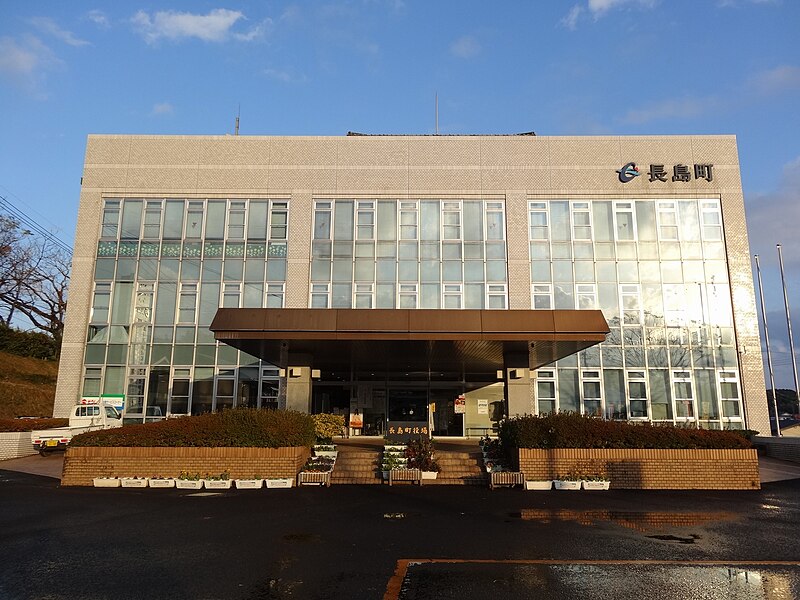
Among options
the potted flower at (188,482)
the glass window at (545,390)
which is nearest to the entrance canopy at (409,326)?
the potted flower at (188,482)

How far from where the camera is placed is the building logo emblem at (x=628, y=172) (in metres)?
30.4

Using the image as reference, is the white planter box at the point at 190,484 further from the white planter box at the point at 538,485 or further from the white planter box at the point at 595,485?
the white planter box at the point at 595,485

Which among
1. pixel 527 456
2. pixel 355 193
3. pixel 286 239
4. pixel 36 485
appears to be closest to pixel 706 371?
pixel 527 456

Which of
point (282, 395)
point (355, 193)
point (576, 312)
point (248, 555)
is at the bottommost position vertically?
point (248, 555)

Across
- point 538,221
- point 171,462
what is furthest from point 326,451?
point 538,221

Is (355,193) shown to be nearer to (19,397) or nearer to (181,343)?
(181,343)

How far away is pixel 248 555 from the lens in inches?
345

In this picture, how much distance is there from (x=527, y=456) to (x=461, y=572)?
9.16 meters

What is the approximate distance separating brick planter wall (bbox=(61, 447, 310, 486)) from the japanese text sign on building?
23097 millimetres

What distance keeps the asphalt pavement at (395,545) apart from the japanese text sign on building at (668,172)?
19.4 meters

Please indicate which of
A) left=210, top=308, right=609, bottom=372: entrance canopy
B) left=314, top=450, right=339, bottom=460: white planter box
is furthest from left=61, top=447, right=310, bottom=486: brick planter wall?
left=210, top=308, right=609, bottom=372: entrance canopy

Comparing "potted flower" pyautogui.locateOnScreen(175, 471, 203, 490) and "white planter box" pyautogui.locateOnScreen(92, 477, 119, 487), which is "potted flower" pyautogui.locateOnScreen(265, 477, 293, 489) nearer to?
"potted flower" pyautogui.locateOnScreen(175, 471, 203, 490)

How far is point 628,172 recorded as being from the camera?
30375 mm

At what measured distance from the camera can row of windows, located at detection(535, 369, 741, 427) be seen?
28.4 m
